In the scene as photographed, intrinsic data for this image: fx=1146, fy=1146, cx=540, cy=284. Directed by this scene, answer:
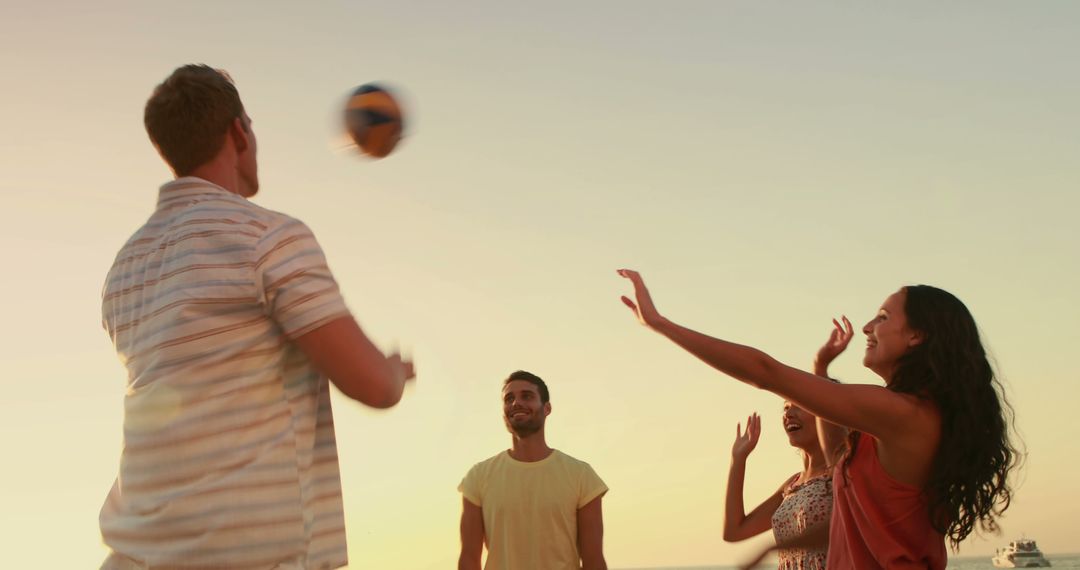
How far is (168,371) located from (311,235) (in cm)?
46

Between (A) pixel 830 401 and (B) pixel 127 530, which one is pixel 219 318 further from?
(A) pixel 830 401

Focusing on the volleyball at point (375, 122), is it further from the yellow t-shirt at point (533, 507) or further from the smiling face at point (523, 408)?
the smiling face at point (523, 408)

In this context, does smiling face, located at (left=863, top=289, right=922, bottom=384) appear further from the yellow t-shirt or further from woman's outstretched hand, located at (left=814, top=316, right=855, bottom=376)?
the yellow t-shirt

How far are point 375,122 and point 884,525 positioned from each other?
2.90 m

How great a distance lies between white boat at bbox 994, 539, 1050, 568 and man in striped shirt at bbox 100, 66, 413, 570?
12003cm

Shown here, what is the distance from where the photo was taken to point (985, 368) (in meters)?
5.27

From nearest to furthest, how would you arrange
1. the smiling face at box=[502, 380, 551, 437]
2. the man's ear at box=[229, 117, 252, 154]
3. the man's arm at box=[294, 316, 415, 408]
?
the man's arm at box=[294, 316, 415, 408] < the man's ear at box=[229, 117, 252, 154] < the smiling face at box=[502, 380, 551, 437]

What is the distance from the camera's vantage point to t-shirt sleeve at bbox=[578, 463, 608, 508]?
31.1 feet

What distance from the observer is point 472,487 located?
9727 millimetres

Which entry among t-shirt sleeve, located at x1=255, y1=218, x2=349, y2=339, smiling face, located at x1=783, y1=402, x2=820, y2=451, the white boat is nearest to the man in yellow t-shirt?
smiling face, located at x1=783, y1=402, x2=820, y2=451

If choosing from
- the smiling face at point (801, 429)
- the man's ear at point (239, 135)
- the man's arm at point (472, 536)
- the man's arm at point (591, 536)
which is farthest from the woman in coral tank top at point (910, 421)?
the man's arm at point (472, 536)

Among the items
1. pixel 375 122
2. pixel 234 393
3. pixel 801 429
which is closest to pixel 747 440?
pixel 801 429

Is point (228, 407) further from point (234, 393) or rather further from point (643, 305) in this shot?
point (643, 305)

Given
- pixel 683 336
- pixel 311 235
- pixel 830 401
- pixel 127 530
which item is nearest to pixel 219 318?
pixel 311 235
